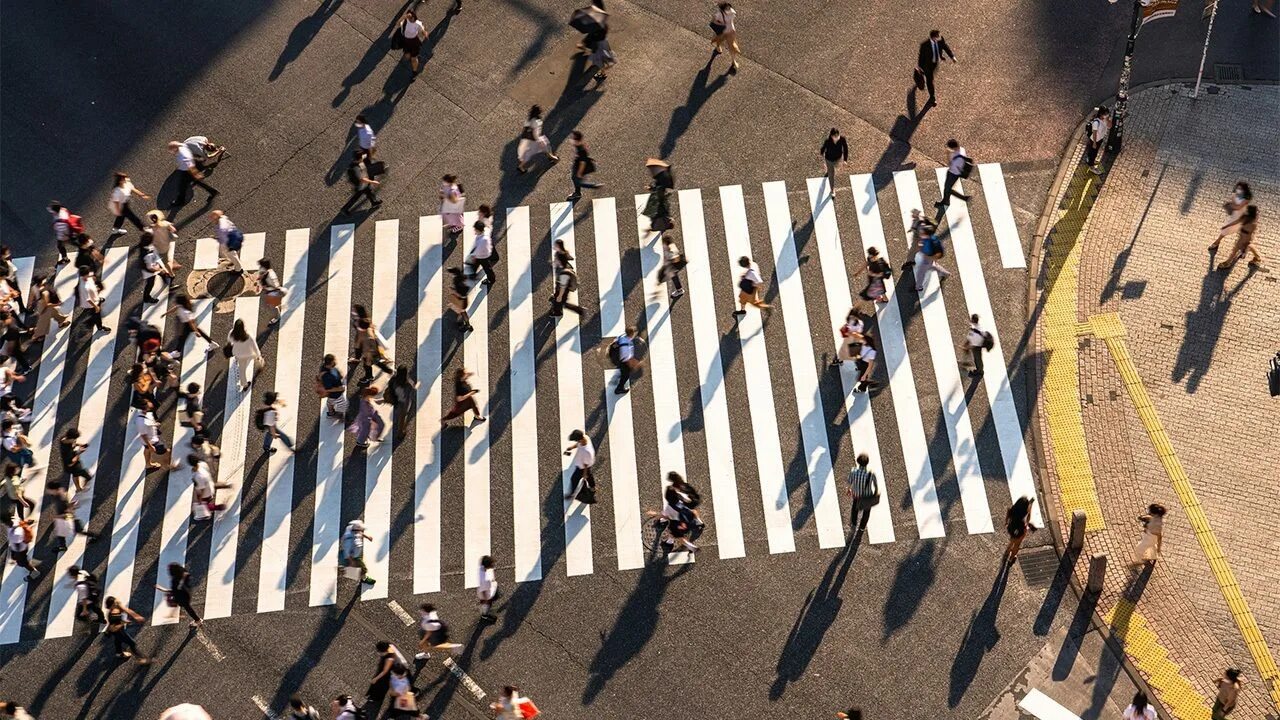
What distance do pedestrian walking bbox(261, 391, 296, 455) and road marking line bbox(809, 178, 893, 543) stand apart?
10.3m

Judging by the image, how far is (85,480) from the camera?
24.2 m

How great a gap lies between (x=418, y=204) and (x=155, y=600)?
9.78m

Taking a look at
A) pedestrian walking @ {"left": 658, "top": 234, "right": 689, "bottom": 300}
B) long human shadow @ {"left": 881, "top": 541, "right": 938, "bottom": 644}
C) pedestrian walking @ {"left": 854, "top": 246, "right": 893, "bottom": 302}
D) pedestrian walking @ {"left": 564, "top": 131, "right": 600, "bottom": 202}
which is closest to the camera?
long human shadow @ {"left": 881, "top": 541, "right": 938, "bottom": 644}

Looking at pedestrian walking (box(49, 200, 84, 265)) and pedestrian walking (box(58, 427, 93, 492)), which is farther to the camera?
pedestrian walking (box(49, 200, 84, 265))

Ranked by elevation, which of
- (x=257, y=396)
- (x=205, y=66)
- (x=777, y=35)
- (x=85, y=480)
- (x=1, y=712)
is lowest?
(x=1, y=712)

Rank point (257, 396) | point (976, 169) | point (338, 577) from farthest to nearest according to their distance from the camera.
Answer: point (976, 169)
point (257, 396)
point (338, 577)

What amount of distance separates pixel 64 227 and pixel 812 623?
1683cm

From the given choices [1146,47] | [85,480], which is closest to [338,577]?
[85,480]

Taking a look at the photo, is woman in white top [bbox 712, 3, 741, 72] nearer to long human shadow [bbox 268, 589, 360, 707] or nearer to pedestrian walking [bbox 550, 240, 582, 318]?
pedestrian walking [bbox 550, 240, 582, 318]

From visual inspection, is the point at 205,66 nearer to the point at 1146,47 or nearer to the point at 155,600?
the point at 155,600

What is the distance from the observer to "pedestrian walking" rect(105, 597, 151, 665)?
21531mm

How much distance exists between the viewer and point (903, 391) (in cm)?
2444

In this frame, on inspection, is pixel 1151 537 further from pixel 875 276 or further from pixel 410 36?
pixel 410 36

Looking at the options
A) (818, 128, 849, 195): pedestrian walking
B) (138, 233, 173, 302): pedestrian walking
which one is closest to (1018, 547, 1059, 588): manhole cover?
(818, 128, 849, 195): pedestrian walking
